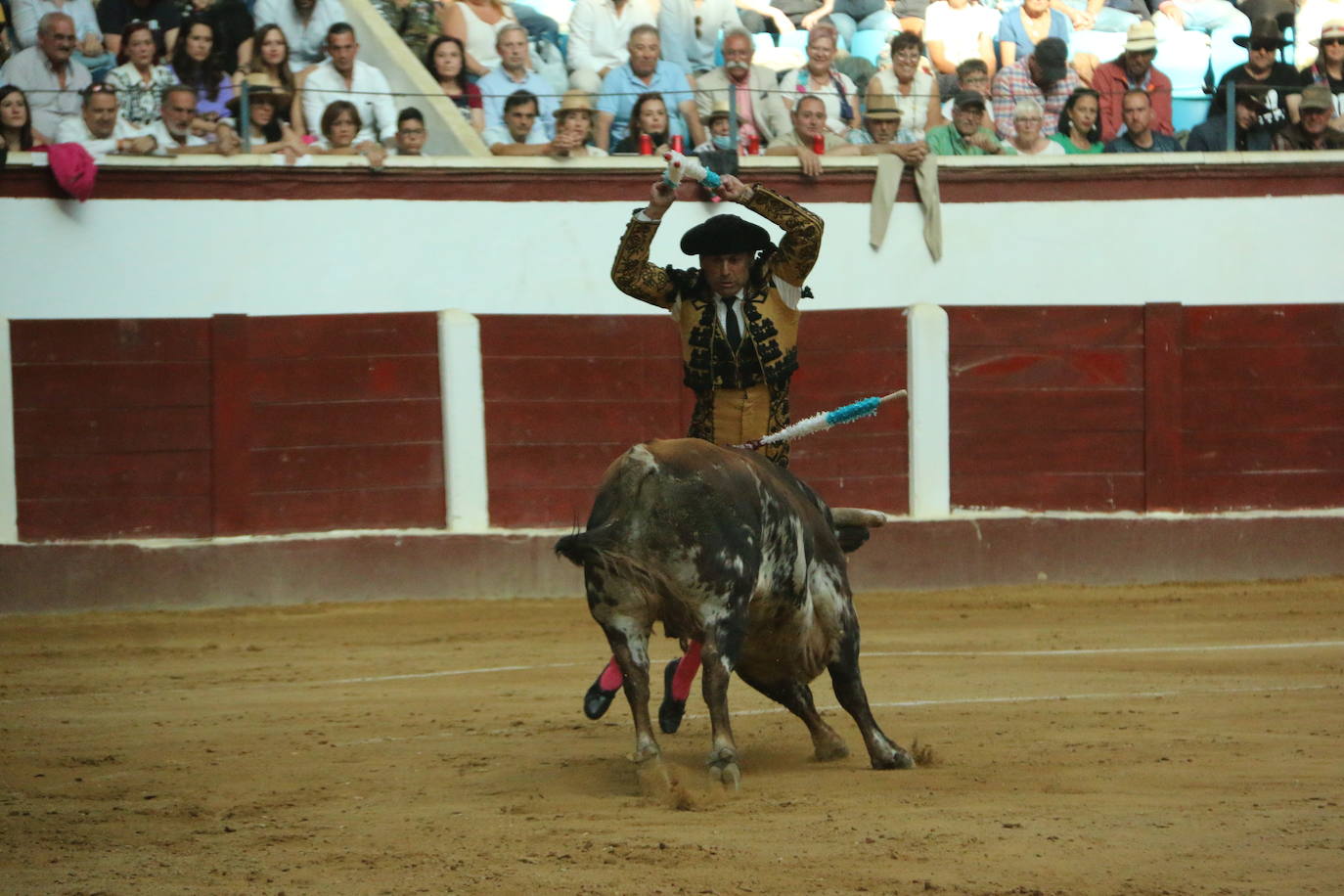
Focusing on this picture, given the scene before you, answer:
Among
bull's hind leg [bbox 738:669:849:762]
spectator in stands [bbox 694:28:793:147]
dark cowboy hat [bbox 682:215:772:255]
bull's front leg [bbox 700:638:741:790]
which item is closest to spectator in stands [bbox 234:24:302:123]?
spectator in stands [bbox 694:28:793:147]

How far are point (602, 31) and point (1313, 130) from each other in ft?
14.4

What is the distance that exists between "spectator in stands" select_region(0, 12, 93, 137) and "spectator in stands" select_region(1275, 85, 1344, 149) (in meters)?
7.08

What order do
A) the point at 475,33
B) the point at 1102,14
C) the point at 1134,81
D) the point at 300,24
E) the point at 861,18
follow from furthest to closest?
the point at 1102,14
the point at 861,18
the point at 1134,81
the point at 475,33
the point at 300,24

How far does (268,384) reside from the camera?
34.0 ft

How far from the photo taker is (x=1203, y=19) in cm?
1383

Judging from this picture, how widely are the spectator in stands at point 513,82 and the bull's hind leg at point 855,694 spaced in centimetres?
588

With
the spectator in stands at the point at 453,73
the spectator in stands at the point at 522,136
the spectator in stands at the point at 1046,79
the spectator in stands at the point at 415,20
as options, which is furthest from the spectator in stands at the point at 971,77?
Result: the spectator in stands at the point at 415,20

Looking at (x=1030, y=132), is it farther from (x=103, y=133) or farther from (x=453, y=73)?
(x=103, y=133)

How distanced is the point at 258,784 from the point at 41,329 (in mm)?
5351

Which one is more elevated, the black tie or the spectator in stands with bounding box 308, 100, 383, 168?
the spectator in stands with bounding box 308, 100, 383, 168

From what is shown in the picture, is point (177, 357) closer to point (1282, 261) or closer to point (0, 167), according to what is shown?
point (0, 167)

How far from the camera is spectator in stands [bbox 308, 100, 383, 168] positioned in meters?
10.3

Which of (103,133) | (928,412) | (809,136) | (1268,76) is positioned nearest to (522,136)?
(809,136)

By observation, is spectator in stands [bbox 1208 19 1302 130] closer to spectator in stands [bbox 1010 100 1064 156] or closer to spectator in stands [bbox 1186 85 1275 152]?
spectator in stands [bbox 1186 85 1275 152]
